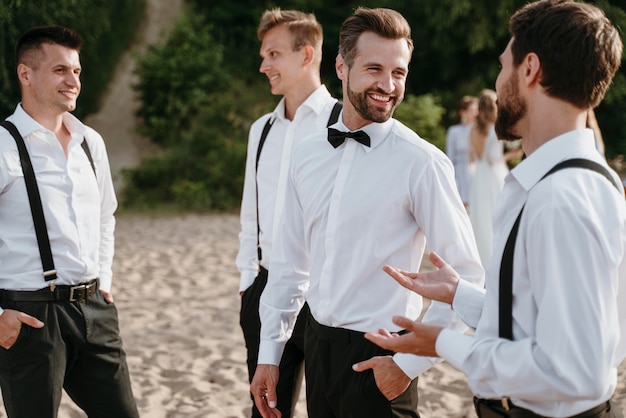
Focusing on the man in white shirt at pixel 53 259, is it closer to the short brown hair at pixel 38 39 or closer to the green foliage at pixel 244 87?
the short brown hair at pixel 38 39

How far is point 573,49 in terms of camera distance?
1703 mm

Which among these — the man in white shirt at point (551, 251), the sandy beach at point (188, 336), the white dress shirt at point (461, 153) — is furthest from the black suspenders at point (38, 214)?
the white dress shirt at point (461, 153)

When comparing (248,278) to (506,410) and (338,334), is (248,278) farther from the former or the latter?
(506,410)

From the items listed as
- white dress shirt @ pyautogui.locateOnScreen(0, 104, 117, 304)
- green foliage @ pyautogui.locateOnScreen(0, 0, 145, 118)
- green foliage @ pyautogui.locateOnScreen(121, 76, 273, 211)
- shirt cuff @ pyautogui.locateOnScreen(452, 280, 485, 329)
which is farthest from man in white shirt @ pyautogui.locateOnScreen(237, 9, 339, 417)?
green foliage @ pyautogui.locateOnScreen(121, 76, 273, 211)

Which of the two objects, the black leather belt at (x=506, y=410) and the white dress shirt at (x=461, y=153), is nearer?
the black leather belt at (x=506, y=410)

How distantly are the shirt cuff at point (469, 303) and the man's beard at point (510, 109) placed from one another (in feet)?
1.59

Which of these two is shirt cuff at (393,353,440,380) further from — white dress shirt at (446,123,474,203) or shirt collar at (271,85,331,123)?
white dress shirt at (446,123,474,203)

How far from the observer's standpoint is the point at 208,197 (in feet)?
48.1

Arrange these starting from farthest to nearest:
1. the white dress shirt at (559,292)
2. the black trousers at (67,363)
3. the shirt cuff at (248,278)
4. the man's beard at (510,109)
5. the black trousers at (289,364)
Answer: the shirt cuff at (248,278)
the black trousers at (289,364)
the black trousers at (67,363)
the man's beard at (510,109)
the white dress shirt at (559,292)

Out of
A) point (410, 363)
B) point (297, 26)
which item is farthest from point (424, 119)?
point (410, 363)

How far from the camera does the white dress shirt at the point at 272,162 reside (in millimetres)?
3541

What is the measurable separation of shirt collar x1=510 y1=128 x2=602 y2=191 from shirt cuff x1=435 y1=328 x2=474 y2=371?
401mm

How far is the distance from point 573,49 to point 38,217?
228 centimetres

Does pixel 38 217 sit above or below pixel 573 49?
below
